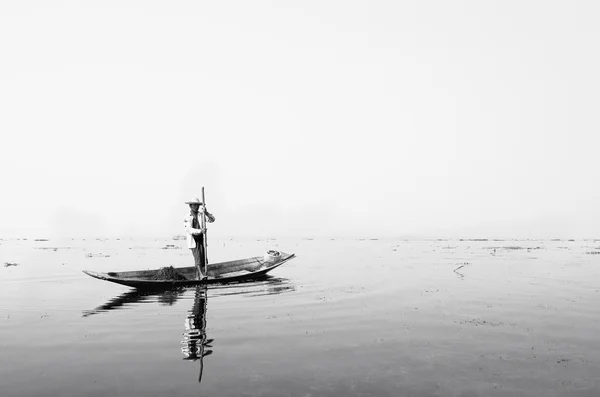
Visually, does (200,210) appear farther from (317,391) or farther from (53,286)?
(317,391)

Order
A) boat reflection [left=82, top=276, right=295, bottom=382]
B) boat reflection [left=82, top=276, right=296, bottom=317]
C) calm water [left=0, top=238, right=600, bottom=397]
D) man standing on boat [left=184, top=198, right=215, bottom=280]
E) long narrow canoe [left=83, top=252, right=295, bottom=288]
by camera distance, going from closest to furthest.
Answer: calm water [left=0, top=238, right=600, bottom=397], boat reflection [left=82, top=276, right=295, bottom=382], boat reflection [left=82, top=276, right=296, bottom=317], long narrow canoe [left=83, top=252, right=295, bottom=288], man standing on boat [left=184, top=198, right=215, bottom=280]

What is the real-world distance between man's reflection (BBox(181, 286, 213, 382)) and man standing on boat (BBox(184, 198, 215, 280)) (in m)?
5.89

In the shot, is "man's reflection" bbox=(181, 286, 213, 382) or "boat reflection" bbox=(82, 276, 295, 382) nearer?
"man's reflection" bbox=(181, 286, 213, 382)

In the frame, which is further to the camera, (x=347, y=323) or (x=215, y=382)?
(x=347, y=323)

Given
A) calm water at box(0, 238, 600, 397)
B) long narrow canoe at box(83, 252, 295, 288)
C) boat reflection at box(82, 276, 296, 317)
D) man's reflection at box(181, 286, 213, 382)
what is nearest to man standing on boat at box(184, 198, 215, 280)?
long narrow canoe at box(83, 252, 295, 288)

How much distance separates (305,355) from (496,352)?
482 centimetres

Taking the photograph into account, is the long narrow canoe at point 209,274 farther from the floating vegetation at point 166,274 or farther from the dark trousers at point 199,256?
the dark trousers at point 199,256

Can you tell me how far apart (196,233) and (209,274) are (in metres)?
4.11

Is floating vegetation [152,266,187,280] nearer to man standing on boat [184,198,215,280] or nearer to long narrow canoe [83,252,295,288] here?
long narrow canoe [83,252,295,288]

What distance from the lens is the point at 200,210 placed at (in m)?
23.7

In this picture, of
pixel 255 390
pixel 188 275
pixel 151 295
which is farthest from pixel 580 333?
pixel 188 275

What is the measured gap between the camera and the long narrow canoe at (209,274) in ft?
66.2

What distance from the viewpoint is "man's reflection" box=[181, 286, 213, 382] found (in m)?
10.5

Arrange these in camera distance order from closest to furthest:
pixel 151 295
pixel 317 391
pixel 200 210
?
pixel 317 391 < pixel 151 295 < pixel 200 210
